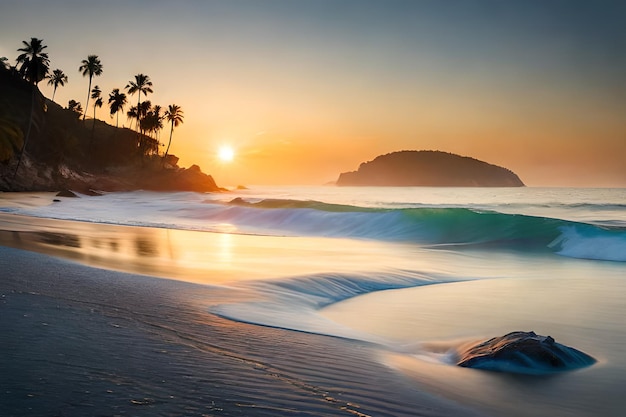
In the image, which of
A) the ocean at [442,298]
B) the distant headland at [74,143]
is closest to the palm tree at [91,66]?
the distant headland at [74,143]

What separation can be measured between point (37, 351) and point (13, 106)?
8552cm

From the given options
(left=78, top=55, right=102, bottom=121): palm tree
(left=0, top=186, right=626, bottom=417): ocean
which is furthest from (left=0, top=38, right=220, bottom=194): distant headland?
(left=0, top=186, right=626, bottom=417): ocean

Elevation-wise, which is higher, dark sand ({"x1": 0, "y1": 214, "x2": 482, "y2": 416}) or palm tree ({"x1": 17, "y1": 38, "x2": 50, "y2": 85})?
palm tree ({"x1": 17, "y1": 38, "x2": 50, "y2": 85})

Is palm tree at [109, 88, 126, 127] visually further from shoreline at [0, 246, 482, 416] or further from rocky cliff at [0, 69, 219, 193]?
shoreline at [0, 246, 482, 416]

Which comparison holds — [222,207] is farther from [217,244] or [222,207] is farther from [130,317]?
[130,317]

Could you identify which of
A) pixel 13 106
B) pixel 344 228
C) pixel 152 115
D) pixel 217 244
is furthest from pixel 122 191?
pixel 217 244

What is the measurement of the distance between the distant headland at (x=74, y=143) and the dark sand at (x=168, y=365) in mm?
65770

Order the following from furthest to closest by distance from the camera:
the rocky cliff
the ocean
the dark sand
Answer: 1. the rocky cliff
2. the ocean
3. the dark sand

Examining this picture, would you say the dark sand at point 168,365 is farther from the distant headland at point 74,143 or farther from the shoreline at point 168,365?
the distant headland at point 74,143

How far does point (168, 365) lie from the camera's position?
457 cm

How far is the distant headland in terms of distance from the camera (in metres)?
71.6

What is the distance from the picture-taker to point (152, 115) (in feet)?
365

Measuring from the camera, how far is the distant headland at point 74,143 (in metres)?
71.6

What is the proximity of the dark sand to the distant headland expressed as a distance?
6577cm
